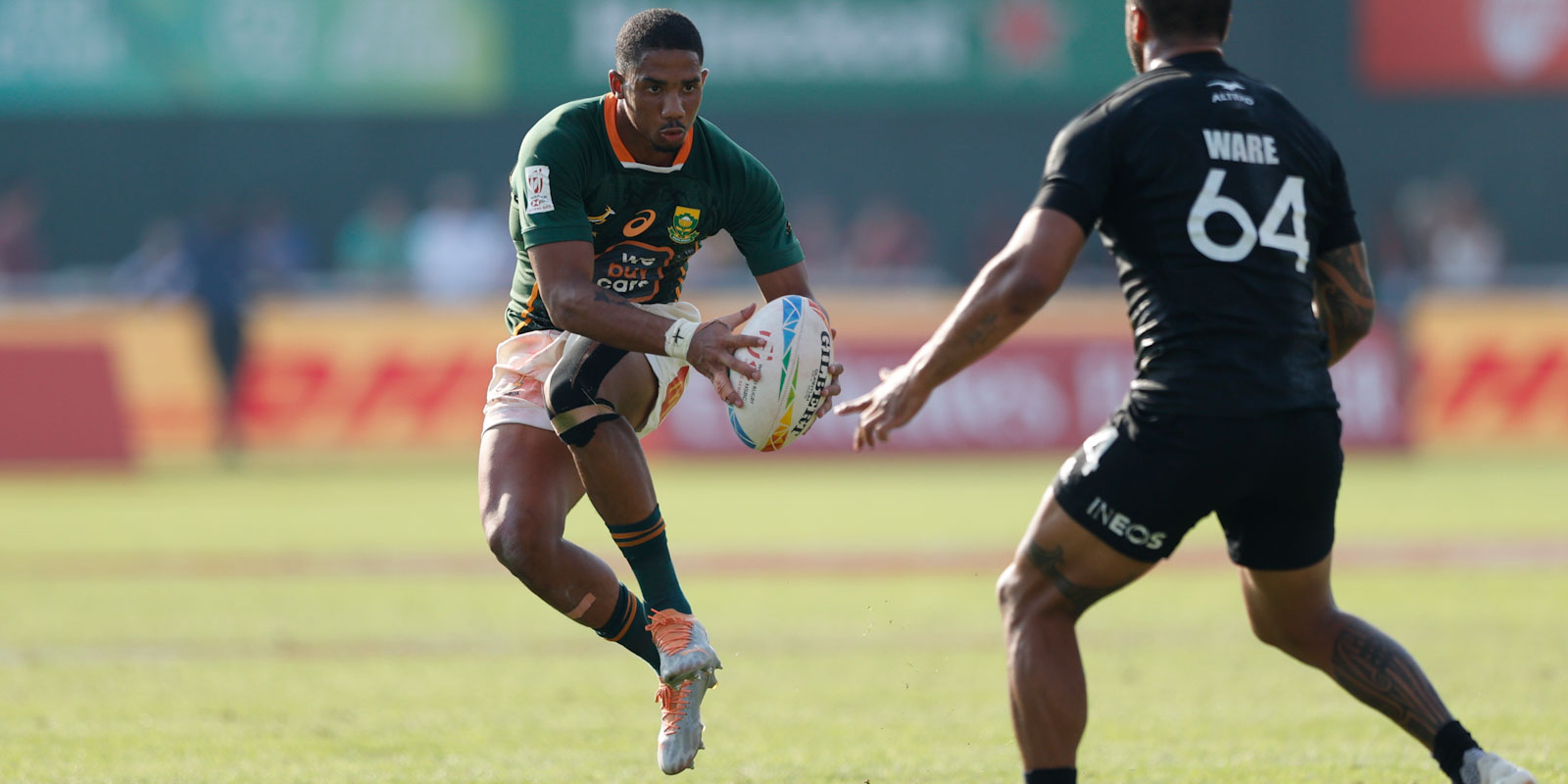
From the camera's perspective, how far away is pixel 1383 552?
1338cm

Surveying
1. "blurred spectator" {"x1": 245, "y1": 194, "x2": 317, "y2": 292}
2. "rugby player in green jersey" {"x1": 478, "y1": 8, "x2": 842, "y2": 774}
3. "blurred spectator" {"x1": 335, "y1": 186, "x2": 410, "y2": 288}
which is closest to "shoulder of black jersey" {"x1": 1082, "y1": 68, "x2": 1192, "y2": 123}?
"rugby player in green jersey" {"x1": 478, "y1": 8, "x2": 842, "y2": 774}

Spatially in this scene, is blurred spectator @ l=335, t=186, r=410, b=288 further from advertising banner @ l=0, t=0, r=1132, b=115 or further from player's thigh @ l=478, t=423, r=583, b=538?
player's thigh @ l=478, t=423, r=583, b=538

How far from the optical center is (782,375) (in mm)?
6117

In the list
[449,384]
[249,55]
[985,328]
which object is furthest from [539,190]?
[249,55]

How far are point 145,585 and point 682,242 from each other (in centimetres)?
673

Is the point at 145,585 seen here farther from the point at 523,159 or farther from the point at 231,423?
the point at 231,423

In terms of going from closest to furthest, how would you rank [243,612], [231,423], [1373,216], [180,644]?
[180,644], [243,612], [231,423], [1373,216]


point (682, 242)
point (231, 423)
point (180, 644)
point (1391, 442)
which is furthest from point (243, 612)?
point (1391, 442)

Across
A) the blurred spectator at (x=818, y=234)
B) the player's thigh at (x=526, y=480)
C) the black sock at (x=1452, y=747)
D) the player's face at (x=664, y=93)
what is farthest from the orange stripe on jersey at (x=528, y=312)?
the blurred spectator at (x=818, y=234)

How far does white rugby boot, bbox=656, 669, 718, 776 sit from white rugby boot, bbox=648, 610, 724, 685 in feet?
0.10

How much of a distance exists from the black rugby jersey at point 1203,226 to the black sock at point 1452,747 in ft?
3.38

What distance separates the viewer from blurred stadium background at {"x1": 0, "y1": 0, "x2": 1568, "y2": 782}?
8.12 m

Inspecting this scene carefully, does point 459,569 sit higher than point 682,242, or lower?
lower

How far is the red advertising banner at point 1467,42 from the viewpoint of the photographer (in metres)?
27.3
